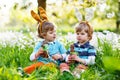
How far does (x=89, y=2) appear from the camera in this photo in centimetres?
797

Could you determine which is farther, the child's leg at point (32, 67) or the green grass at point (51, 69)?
the child's leg at point (32, 67)

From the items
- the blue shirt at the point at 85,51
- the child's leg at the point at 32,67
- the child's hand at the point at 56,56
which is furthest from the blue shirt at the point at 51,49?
the blue shirt at the point at 85,51

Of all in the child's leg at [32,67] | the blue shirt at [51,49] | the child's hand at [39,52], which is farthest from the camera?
the blue shirt at [51,49]

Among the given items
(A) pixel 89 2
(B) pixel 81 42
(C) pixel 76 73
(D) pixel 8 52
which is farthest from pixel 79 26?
(A) pixel 89 2

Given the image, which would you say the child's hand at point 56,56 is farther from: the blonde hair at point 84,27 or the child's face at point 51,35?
the blonde hair at point 84,27

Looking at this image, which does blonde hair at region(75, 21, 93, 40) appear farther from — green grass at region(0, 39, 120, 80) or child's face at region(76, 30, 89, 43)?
green grass at region(0, 39, 120, 80)

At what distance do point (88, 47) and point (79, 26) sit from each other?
0.91 feet

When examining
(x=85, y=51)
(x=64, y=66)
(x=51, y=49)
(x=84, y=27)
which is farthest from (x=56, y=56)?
(x=84, y=27)

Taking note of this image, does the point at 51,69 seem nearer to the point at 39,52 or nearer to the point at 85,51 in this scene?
the point at 39,52

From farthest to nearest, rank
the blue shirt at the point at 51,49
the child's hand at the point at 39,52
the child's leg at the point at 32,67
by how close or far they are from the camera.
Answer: the blue shirt at the point at 51,49
the child's hand at the point at 39,52
the child's leg at the point at 32,67

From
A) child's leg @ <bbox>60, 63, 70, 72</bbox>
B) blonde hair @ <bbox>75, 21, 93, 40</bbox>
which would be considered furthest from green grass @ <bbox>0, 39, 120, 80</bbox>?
blonde hair @ <bbox>75, 21, 93, 40</bbox>

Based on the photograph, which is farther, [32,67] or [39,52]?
[39,52]

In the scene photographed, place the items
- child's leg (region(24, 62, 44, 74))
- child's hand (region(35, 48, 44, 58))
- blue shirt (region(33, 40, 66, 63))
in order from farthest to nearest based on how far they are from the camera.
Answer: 1. blue shirt (region(33, 40, 66, 63))
2. child's hand (region(35, 48, 44, 58))
3. child's leg (region(24, 62, 44, 74))

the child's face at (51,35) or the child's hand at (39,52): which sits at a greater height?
the child's face at (51,35)
